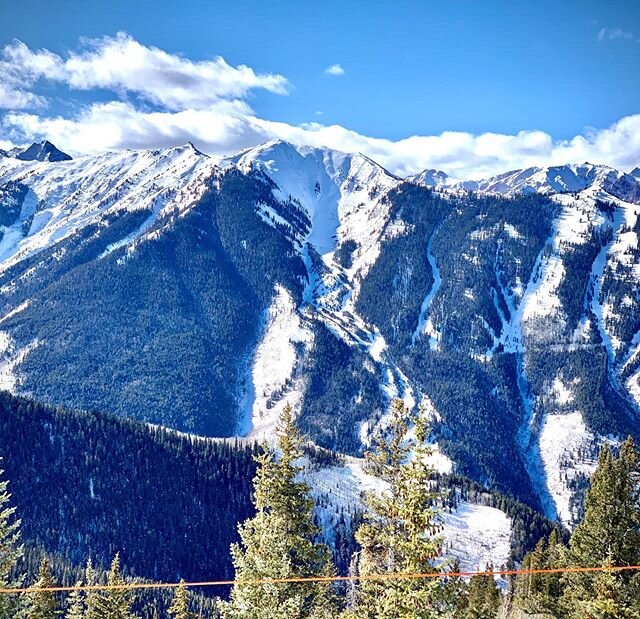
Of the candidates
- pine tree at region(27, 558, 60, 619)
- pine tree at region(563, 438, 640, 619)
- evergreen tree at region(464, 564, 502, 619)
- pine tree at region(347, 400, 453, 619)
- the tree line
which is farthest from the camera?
evergreen tree at region(464, 564, 502, 619)

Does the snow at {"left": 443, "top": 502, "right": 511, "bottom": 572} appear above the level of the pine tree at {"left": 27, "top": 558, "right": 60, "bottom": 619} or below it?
below

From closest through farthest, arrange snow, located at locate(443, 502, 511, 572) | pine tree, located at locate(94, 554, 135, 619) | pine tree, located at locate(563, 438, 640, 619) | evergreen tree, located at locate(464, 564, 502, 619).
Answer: pine tree, located at locate(563, 438, 640, 619), pine tree, located at locate(94, 554, 135, 619), evergreen tree, located at locate(464, 564, 502, 619), snow, located at locate(443, 502, 511, 572)

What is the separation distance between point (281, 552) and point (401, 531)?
26.0 ft

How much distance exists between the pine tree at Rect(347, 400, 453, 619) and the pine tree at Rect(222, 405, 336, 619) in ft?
13.0

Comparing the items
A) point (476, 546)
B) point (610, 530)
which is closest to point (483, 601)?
point (610, 530)

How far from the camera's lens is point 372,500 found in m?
25.0

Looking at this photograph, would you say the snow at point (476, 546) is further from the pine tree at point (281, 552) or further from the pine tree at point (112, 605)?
the pine tree at point (281, 552)

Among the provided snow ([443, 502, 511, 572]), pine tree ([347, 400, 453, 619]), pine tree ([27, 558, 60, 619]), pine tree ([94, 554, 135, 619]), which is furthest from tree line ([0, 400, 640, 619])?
snow ([443, 502, 511, 572])

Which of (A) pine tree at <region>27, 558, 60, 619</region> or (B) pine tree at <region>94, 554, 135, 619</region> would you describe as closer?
(A) pine tree at <region>27, 558, 60, 619</region>

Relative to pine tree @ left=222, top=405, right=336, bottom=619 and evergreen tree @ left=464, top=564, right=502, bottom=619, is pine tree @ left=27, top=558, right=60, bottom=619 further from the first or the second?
evergreen tree @ left=464, top=564, right=502, bottom=619

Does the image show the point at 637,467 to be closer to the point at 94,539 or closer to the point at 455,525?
the point at 455,525

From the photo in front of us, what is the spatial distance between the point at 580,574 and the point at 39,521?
623 ft

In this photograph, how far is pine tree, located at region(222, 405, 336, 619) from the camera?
29000 millimetres

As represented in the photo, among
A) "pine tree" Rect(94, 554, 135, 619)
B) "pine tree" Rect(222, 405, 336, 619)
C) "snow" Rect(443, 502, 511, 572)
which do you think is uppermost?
"pine tree" Rect(222, 405, 336, 619)
